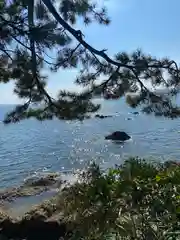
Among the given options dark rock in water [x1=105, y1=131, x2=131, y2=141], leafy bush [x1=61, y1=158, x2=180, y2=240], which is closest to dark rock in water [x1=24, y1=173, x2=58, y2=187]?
leafy bush [x1=61, y1=158, x2=180, y2=240]

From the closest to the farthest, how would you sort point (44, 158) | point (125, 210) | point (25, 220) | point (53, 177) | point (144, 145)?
point (125, 210)
point (25, 220)
point (53, 177)
point (44, 158)
point (144, 145)

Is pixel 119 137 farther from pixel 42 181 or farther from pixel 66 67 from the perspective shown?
pixel 66 67

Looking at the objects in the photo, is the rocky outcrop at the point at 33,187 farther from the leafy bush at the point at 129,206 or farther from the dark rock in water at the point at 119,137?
the dark rock in water at the point at 119,137

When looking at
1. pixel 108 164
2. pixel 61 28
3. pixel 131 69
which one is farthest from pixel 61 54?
pixel 108 164

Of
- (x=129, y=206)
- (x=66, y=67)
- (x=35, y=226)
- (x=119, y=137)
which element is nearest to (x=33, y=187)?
(x=35, y=226)

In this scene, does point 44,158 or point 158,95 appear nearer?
point 158,95

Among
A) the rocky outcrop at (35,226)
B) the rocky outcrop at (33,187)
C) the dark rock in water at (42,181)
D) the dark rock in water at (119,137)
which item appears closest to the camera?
the rocky outcrop at (35,226)

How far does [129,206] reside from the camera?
10.8 ft

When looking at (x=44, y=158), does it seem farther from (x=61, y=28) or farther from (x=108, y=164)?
(x=61, y=28)

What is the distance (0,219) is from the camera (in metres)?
10.8

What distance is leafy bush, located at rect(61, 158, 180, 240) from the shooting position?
10.1ft

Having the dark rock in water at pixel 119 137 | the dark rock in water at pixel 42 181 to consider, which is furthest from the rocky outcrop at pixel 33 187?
the dark rock in water at pixel 119 137

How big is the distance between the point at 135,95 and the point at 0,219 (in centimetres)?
676

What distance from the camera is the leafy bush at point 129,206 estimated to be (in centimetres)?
307
